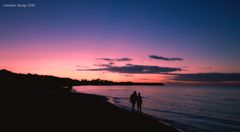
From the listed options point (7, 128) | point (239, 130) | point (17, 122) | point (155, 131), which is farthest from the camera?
point (239, 130)

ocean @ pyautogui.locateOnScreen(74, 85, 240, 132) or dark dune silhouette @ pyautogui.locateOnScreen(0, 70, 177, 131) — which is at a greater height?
dark dune silhouette @ pyautogui.locateOnScreen(0, 70, 177, 131)

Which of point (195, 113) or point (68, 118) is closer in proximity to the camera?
point (68, 118)

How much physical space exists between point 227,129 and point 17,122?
69.8ft

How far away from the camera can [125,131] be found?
16391 mm

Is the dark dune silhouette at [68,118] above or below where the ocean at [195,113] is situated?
above

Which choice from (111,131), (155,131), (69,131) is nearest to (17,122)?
(69,131)

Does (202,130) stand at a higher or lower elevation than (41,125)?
lower

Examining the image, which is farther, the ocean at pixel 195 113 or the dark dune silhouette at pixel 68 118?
the ocean at pixel 195 113

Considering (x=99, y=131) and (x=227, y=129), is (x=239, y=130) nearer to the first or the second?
(x=227, y=129)

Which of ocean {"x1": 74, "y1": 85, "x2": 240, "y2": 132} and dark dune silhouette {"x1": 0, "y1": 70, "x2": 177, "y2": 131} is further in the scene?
ocean {"x1": 74, "y1": 85, "x2": 240, "y2": 132}

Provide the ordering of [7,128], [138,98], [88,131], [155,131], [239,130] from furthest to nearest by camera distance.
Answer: [138,98], [239,130], [155,131], [88,131], [7,128]

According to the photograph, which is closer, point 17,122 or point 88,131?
point 88,131

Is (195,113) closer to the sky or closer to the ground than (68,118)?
closer to the ground

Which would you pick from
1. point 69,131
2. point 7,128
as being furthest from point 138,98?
point 7,128
